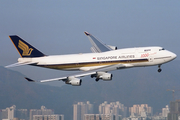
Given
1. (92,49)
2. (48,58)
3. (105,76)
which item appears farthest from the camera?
(92,49)

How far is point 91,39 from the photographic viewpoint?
11056 cm

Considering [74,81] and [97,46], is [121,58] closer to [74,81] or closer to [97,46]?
[74,81]

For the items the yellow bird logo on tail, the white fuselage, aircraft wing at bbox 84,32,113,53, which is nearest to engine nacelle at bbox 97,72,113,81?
the white fuselage

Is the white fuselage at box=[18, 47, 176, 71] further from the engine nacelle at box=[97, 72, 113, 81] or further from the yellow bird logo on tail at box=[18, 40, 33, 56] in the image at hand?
the yellow bird logo on tail at box=[18, 40, 33, 56]

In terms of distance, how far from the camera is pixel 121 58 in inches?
3445

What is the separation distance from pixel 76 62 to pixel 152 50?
20.2 meters

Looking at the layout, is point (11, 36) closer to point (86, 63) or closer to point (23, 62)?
point (23, 62)

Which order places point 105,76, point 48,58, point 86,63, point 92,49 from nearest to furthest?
point 105,76, point 86,63, point 48,58, point 92,49

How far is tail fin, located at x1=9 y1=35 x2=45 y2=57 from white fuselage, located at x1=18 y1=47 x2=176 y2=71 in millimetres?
9727

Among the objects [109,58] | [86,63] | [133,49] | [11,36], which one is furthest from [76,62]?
[11,36]

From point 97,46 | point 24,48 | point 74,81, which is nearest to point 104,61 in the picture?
point 74,81

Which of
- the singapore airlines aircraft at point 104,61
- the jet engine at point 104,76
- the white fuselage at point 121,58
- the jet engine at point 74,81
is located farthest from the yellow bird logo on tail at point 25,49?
the jet engine at point 104,76

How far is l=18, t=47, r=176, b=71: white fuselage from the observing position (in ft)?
285

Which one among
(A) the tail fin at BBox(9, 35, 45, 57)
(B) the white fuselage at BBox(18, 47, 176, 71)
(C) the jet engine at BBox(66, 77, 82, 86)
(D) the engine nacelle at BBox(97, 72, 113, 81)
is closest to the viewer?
(C) the jet engine at BBox(66, 77, 82, 86)
